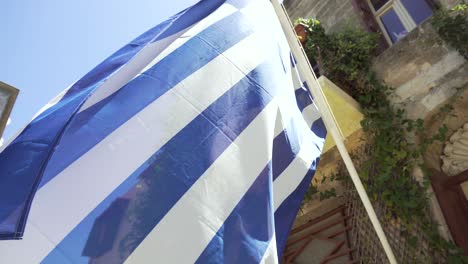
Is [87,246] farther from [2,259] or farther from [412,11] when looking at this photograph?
[412,11]

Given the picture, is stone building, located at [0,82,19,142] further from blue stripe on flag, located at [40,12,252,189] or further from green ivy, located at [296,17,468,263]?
green ivy, located at [296,17,468,263]

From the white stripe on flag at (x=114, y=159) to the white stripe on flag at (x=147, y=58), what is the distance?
213 mm

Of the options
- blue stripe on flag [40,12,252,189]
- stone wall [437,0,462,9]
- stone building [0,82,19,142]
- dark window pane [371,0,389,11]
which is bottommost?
stone wall [437,0,462,9]

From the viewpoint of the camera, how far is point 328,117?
2.28 metres

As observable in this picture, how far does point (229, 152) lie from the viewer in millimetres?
1771

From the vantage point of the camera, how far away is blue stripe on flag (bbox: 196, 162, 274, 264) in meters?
1.52

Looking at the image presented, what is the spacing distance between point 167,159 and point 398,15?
491 centimetres

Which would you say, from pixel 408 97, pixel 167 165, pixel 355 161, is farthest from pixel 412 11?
pixel 167 165

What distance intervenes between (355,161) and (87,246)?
355 centimetres

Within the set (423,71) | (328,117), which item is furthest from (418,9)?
(328,117)

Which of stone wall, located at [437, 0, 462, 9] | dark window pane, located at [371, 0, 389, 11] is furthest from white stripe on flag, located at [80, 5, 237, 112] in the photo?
dark window pane, located at [371, 0, 389, 11]

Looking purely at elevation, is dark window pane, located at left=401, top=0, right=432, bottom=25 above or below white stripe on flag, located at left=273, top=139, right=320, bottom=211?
above

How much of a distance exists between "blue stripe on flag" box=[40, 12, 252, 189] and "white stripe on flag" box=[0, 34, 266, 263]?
3 centimetres

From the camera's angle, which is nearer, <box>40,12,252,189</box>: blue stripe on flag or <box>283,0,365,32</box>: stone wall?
<box>40,12,252,189</box>: blue stripe on flag
